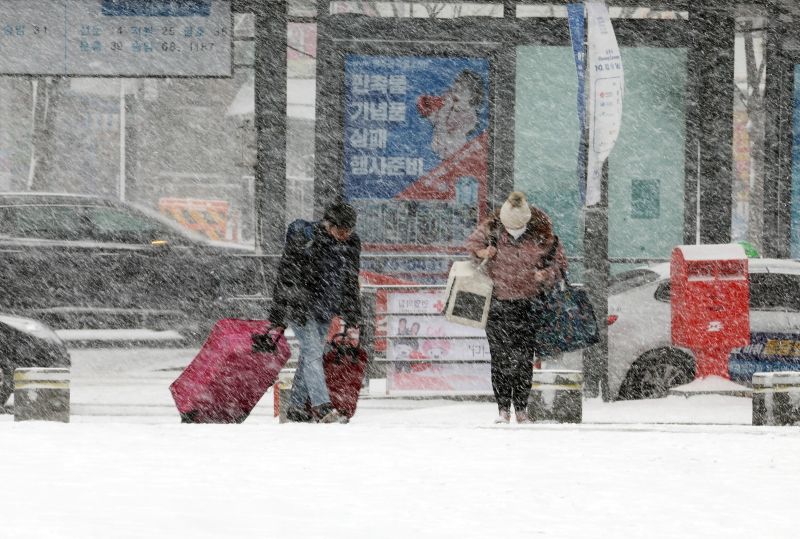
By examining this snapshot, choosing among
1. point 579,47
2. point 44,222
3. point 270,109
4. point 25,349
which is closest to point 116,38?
point 270,109

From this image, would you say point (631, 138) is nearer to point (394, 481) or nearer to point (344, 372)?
point (344, 372)

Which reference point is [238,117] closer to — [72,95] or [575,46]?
[72,95]

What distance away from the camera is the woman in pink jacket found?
10352 mm

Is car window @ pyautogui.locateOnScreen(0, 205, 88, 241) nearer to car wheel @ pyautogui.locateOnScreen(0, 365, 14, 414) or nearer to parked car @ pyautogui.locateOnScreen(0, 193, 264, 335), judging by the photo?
parked car @ pyautogui.locateOnScreen(0, 193, 264, 335)

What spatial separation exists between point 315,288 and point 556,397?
74.5 inches

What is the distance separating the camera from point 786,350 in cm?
1258

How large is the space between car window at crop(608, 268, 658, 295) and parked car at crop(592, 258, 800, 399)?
0.01 m

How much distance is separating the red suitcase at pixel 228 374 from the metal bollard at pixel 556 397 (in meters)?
1.72

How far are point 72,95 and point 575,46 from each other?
23768 millimetres

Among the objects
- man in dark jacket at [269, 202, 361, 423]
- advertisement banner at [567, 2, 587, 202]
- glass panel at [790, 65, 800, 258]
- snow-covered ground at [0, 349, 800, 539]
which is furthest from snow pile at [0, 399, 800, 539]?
glass panel at [790, 65, 800, 258]

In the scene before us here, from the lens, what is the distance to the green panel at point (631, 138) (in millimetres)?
15828

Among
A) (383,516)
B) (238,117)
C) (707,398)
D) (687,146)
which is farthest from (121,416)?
(238,117)

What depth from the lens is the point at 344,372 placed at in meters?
10.4

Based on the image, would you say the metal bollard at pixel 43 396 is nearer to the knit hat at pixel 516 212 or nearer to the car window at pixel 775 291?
the knit hat at pixel 516 212
